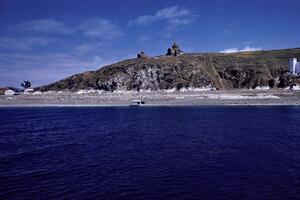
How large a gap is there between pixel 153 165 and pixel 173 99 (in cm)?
8446

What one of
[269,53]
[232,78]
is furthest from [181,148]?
[269,53]

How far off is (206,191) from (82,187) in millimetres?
8303

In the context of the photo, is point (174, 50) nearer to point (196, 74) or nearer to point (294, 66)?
point (196, 74)

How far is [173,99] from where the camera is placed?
114 meters

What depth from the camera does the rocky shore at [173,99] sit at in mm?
104812

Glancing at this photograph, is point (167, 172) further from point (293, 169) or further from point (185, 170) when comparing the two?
point (293, 169)

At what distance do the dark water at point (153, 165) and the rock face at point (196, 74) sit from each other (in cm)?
8892

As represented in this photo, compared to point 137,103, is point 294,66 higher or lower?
higher

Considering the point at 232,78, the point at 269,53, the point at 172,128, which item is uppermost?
the point at 269,53

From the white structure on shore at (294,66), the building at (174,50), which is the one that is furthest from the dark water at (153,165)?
the building at (174,50)

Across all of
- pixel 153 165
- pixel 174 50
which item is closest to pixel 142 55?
pixel 174 50

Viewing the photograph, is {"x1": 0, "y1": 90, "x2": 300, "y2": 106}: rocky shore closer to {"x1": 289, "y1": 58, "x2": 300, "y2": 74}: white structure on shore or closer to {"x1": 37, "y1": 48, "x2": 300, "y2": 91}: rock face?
{"x1": 37, "y1": 48, "x2": 300, "y2": 91}: rock face

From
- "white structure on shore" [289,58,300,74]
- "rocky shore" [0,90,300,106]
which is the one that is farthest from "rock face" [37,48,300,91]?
"rocky shore" [0,90,300,106]

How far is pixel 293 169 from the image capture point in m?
27.7
